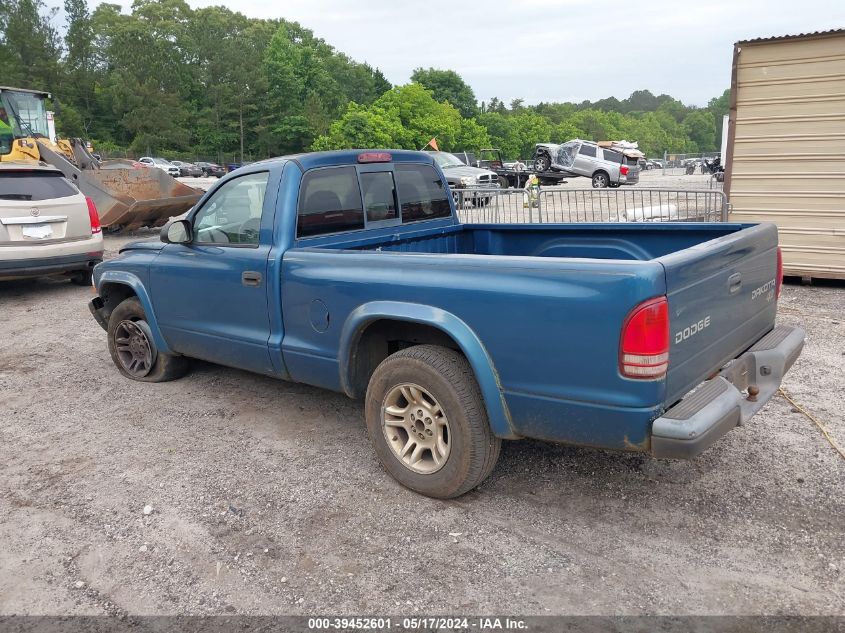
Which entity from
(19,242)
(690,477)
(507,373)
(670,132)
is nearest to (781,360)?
(690,477)

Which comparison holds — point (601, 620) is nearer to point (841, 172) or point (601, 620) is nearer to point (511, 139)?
point (841, 172)

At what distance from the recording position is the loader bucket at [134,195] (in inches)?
520

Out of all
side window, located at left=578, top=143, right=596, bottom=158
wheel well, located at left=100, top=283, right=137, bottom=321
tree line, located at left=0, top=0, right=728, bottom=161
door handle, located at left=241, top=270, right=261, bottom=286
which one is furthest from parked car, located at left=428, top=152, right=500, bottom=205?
tree line, located at left=0, top=0, right=728, bottom=161

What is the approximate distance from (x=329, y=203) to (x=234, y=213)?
693 mm

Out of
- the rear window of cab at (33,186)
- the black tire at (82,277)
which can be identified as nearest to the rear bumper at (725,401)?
the rear window of cab at (33,186)

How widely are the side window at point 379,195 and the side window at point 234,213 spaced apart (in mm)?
695

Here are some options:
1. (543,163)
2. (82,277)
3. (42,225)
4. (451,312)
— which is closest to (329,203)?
(451,312)

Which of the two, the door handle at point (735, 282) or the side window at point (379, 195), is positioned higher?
the side window at point (379, 195)

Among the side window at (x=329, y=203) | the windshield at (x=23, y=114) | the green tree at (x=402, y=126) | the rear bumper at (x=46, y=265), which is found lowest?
the rear bumper at (x=46, y=265)

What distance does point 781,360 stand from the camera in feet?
11.9

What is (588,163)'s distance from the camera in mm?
32375

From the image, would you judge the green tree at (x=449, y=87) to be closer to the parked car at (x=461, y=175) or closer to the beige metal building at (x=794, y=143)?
the parked car at (x=461, y=175)

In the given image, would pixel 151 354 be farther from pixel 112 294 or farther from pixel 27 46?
pixel 27 46

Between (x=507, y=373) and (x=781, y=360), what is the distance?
5.24 ft
